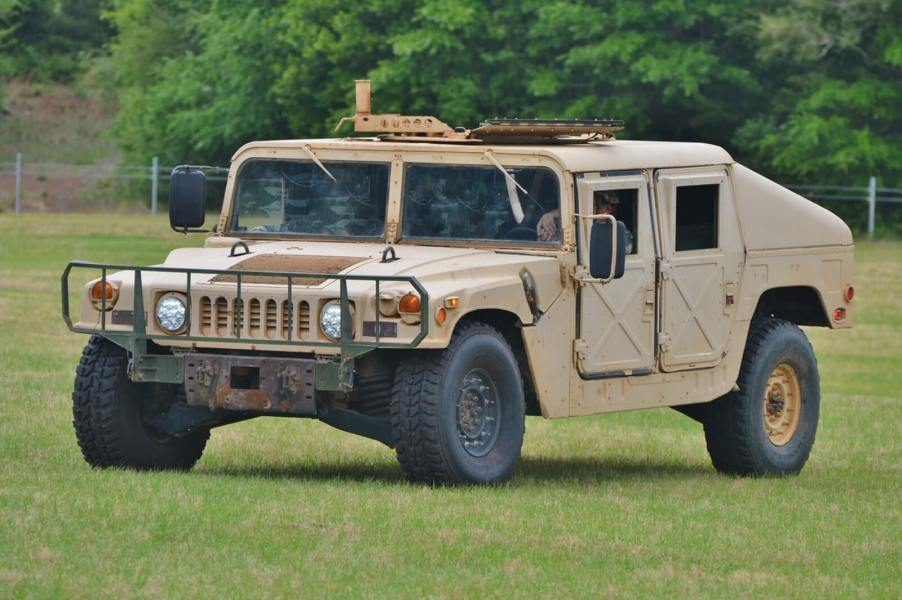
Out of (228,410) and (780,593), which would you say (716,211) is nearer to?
(228,410)

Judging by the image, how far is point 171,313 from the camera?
11953 millimetres

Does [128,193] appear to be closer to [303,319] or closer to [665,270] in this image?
[665,270]

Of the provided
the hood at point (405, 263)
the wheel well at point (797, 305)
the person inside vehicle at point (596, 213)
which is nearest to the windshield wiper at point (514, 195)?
the person inside vehicle at point (596, 213)

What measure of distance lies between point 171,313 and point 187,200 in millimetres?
1439

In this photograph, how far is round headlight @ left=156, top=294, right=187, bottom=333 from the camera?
1193 cm

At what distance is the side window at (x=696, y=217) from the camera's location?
1363 cm

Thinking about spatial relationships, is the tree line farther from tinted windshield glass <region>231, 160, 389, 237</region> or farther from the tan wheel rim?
tinted windshield glass <region>231, 160, 389, 237</region>

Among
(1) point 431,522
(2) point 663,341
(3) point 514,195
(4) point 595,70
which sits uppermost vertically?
(4) point 595,70

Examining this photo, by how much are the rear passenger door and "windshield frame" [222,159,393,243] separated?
169cm

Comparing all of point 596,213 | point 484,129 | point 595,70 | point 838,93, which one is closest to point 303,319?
point 484,129

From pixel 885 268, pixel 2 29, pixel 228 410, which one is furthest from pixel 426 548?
pixel 2 29

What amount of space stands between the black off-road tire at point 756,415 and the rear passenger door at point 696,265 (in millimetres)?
404

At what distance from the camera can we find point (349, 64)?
57.1 metres

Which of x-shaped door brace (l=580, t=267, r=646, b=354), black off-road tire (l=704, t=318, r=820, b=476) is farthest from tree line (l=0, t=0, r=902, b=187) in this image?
x-shaped door brace (l=580, t=267, r=646, b=354)
